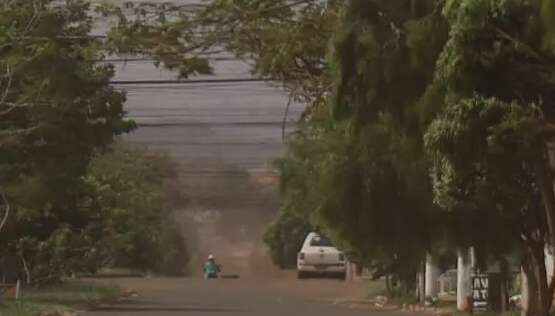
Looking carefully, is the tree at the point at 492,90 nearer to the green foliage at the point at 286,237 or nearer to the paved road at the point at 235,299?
the paved road at the point at 235,299

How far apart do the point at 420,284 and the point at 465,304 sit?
5591 mm

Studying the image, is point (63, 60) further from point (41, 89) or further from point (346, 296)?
point (346, 296)

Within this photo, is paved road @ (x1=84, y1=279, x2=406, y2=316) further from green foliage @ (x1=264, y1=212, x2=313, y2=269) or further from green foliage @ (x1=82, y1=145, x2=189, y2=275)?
green foliage @ (x1=264, y1=212, x2=313, y2=269)

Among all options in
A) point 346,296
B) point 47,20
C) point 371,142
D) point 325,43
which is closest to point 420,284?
point 346,296

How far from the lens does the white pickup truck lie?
55.7m

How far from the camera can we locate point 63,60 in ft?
80.4

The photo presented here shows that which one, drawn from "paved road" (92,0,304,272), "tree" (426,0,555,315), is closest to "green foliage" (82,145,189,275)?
"paved road" (92,0,304,272)

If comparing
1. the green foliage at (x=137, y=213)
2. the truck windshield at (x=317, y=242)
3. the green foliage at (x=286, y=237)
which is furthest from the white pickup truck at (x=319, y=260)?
the green foliage at (x=286, y=237)

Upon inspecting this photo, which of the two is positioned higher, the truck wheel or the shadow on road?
the truck wheel

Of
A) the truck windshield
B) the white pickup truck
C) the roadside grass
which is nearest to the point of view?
the roadside grass

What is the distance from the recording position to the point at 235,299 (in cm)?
3772

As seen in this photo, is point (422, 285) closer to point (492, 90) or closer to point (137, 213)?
point (137, 213)

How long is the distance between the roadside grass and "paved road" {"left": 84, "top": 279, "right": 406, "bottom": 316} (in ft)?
2.58

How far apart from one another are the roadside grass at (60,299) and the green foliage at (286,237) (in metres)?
20.9
